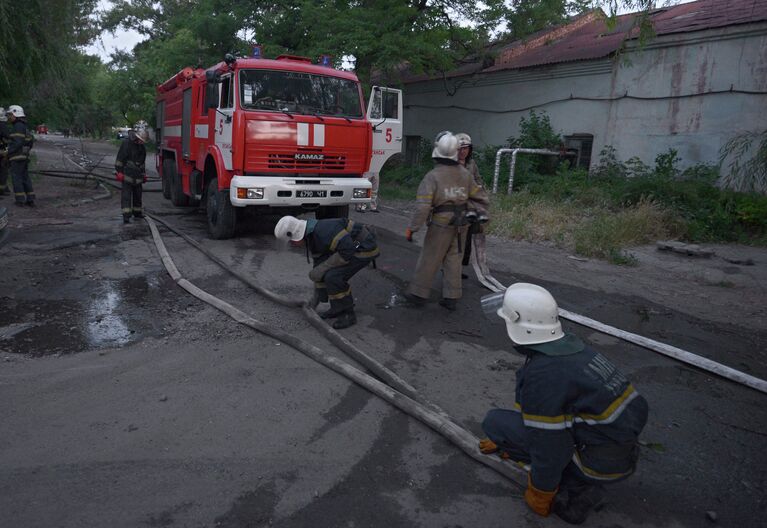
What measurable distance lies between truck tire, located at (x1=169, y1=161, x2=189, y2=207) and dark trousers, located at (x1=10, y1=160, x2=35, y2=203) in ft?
8.38

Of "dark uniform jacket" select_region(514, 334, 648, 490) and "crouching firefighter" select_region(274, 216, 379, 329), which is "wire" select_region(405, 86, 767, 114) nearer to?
"crouching firefighter" select_region(274, 216, 379, 329)

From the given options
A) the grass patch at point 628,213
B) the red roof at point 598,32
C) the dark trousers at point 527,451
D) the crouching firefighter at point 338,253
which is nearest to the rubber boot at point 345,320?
the crouching firefighter at point 338,253

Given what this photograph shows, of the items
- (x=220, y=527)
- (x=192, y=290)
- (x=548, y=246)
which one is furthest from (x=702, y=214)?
(x=220, y=527)

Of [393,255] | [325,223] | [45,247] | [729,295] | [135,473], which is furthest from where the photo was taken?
[393,255]

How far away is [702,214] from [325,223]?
781 centimetres

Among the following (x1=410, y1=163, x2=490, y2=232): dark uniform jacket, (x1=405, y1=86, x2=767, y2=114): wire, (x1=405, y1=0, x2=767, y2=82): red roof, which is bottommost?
(x1=410, y1=163, x2=490, y2=232): dark uniform jacket

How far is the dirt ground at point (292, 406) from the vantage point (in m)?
2.70

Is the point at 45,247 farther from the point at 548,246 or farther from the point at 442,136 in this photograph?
the point at 548,246

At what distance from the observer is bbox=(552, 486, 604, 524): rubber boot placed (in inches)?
102

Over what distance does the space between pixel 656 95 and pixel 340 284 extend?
10014 mm

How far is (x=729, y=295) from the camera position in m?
6.78

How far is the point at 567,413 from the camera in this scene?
2.46 meters

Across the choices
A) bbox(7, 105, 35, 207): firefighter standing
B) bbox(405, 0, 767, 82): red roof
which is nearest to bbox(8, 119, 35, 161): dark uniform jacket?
bbox(7, 105, 35, 207): firefighter standing

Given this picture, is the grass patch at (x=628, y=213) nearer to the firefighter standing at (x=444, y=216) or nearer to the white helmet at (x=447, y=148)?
the firefighter standing at (x=444, y=216)
